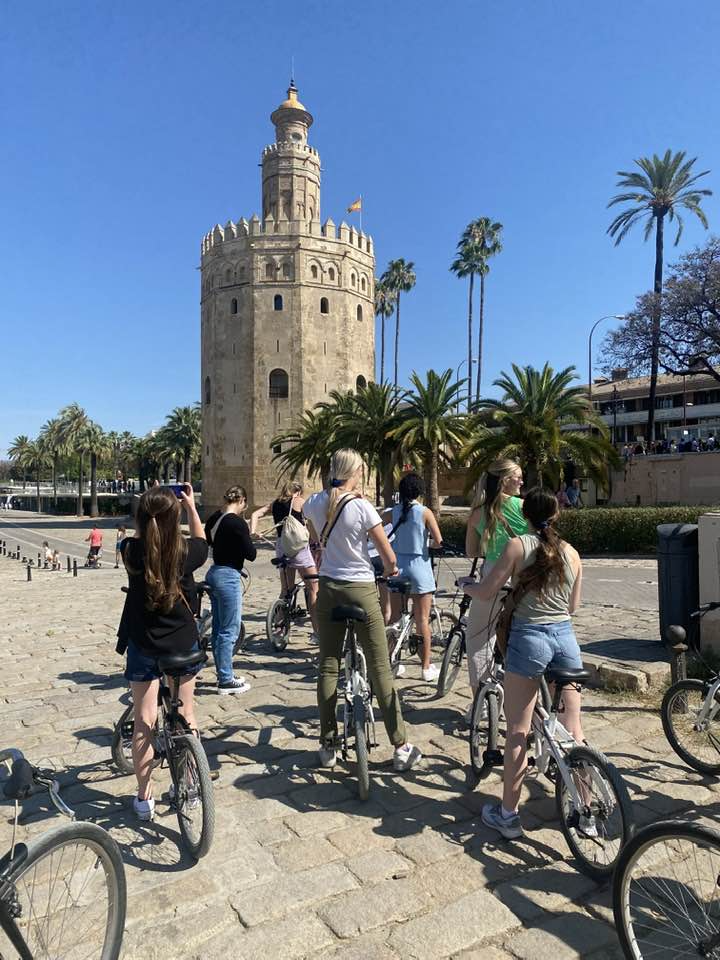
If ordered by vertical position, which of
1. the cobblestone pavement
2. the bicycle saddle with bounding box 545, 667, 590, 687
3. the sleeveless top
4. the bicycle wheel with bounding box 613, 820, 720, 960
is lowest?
the cobblestone pavement

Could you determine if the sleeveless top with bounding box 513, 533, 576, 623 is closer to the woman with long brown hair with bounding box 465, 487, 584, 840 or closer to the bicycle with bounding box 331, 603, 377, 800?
the woman with long brown hair with bounding box 465, 487, 584, 840

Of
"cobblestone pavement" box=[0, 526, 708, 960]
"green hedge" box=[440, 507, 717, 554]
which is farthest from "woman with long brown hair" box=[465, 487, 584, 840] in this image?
"green hedge" box=[440, 507, 717, 554]

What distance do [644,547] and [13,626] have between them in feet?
55.9

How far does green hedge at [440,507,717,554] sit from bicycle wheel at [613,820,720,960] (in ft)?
57.7

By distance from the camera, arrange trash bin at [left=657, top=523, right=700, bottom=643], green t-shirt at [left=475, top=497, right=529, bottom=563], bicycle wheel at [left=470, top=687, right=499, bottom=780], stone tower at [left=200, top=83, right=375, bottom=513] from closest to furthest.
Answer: bicycle wheel at [left=470, top=687, right=499, bottom=780] < green t-shirt at [left=475, top=497, right=529, bottom=563] < trash bin at [left=657, top=523, right=700, bottom=643] < stone tower at [left=200, top=83, right=375, bottom=513]

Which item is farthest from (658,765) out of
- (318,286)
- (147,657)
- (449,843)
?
(318,286)

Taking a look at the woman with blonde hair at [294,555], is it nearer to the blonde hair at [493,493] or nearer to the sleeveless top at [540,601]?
the blonde hair at [493,493]

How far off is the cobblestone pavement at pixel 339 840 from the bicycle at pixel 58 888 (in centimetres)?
25

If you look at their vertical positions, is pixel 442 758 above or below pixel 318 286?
below

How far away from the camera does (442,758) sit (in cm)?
461

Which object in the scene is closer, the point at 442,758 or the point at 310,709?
the point at 442,758

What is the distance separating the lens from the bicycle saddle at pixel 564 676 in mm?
3260

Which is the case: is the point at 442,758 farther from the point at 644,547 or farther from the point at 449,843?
the point at 644,547

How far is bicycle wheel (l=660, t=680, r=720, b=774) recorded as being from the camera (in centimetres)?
428
